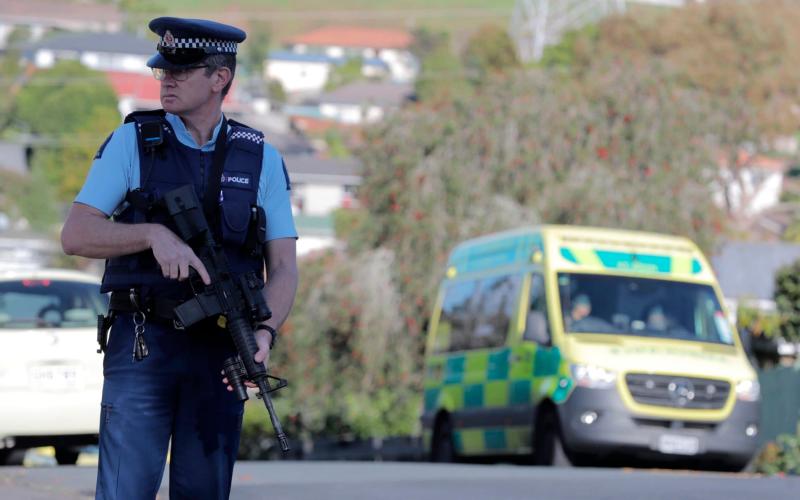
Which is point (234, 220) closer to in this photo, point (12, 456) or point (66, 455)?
point (66, 455)

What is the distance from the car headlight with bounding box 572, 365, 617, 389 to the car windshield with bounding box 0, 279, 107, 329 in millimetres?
3889

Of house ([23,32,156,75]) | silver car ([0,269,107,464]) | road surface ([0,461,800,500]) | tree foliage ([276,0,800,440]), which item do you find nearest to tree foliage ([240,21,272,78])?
house ([23,32,156,75])

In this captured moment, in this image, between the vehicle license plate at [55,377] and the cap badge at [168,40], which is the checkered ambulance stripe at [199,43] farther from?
the vehicle license plate at [55,377]

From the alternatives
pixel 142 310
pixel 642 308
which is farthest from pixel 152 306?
pixel 642 308

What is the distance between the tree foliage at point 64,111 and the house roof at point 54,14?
1785 inches

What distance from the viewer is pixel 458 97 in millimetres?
37062

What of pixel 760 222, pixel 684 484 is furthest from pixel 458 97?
pixel 760 222

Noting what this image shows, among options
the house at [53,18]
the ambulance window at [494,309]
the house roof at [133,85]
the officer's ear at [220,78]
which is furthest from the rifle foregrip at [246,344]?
the house at [53,18]

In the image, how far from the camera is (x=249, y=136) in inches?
231

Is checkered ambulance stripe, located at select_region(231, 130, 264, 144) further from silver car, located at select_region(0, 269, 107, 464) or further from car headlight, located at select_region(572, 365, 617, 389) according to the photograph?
car headlight, located at select_region(572, 365, 617, 389)

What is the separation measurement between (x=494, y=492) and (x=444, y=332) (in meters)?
8.08

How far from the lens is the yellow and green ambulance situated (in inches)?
586

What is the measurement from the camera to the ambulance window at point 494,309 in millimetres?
16531

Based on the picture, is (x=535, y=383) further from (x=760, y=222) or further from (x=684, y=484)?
(x=760, y=222)
